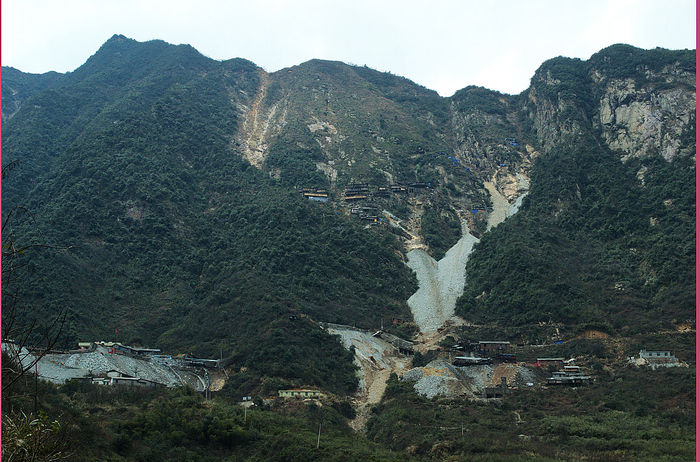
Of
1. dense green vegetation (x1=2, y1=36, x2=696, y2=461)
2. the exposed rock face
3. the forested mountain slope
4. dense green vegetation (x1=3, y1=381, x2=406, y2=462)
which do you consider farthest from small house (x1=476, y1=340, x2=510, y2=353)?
the exposed rock face

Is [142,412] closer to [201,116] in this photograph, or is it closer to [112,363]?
[112,363]

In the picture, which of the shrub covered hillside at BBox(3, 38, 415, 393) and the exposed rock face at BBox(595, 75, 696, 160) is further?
the exposed rock face at BBox(595, 75, 696, 160)

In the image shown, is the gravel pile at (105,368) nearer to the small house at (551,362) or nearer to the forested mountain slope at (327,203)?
the forested mountain slope at (327,203)

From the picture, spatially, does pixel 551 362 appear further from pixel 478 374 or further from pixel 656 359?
pixel 656 359

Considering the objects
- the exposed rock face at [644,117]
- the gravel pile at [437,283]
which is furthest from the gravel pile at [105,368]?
the exposed rock face at [644,117]

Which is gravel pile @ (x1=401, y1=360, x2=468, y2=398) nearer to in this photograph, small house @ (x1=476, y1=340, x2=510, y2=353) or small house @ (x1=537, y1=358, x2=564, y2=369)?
small house @ (x1=476, y1=340, x2=510, y2=353)
